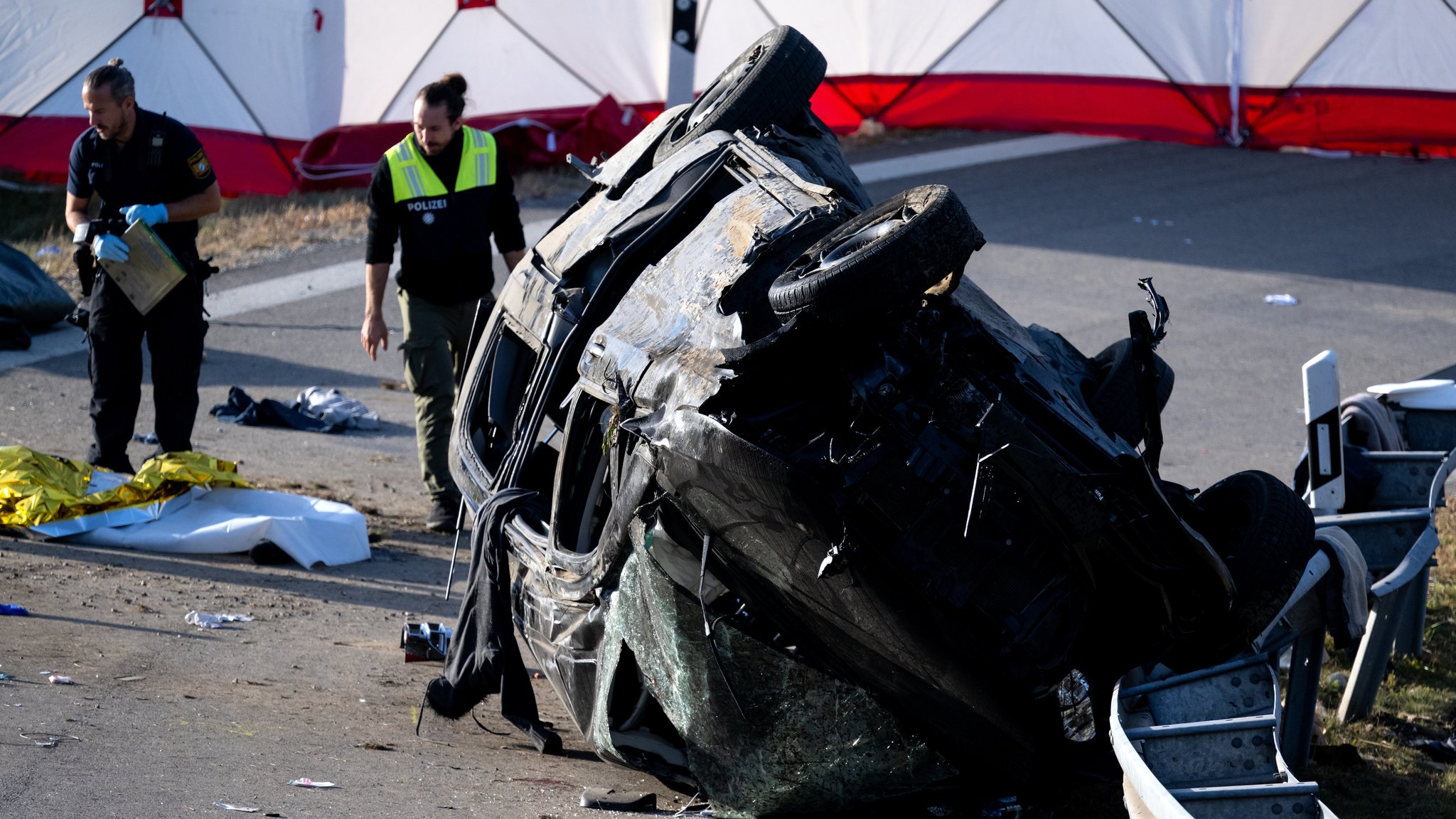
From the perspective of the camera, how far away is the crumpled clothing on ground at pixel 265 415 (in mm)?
8586

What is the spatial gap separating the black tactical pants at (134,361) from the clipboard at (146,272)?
0.07m

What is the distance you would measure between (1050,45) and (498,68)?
20.8 ft

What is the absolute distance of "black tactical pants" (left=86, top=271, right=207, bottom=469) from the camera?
A: 22.5 feet

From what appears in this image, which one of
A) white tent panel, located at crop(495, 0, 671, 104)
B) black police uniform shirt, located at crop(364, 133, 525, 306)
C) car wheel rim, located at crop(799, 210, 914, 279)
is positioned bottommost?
black police uniform shirt, located at crop(364, 133, 525, 306)

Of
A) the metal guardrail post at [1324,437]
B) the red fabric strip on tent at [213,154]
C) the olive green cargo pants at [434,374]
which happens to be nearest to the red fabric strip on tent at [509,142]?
the red fabric strip on tent at [213,154]

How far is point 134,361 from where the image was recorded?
6.98 meters

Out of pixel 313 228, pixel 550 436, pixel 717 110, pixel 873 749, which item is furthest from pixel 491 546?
pixel 313 228

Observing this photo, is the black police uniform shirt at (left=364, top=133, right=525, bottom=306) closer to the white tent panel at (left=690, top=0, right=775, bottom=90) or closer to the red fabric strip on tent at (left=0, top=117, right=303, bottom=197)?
the red fabric strip on tent at (left=0, top=117, right=303, bottom=197)

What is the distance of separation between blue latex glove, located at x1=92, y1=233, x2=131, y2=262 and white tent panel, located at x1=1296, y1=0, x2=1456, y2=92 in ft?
43.6

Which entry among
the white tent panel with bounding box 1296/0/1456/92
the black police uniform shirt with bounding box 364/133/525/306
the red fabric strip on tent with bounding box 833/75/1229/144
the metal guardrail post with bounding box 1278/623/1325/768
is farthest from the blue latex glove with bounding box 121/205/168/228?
the white tent panel with bounding box 1296/0/1456/92

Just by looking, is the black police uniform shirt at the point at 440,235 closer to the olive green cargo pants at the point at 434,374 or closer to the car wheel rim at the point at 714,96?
the olive green cargo pants at the point at 434,374

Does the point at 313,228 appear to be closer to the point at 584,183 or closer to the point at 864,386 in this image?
the point at 584,183

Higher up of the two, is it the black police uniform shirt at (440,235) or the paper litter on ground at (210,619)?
the black police uniform shirt at (440,235)

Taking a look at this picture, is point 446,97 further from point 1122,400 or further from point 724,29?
point 724,29
